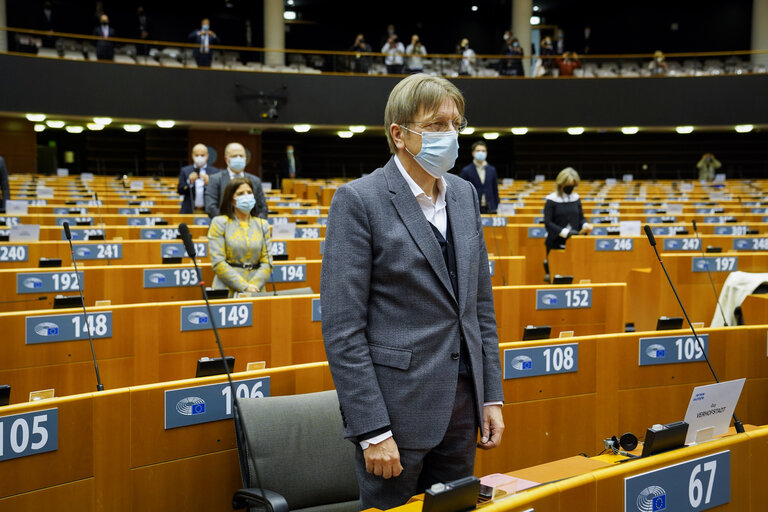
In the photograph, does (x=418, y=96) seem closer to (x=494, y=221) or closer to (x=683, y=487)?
(x=683, y=487)

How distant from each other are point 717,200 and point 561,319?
9.29 m

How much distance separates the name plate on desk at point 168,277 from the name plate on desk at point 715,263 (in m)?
3.90

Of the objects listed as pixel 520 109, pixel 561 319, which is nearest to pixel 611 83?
pixel 520 109

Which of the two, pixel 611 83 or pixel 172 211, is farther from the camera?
pixel 611 83

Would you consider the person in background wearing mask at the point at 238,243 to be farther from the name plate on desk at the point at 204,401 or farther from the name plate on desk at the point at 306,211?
the name plate on desk at the point at 306,211

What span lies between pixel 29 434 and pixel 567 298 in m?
3.35

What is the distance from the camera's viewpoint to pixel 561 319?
4.79m

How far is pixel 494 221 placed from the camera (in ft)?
27.0

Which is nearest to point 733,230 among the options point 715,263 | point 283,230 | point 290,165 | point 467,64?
point 715,263

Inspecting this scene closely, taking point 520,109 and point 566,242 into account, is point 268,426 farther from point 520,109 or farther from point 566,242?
point 520,109

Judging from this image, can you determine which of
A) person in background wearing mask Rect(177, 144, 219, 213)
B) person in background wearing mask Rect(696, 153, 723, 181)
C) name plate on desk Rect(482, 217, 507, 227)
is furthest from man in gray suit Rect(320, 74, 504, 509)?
person in background wearing mask Rect(696, 153, 723, 181)

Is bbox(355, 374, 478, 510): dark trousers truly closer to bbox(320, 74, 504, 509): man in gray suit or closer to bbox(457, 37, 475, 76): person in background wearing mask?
bbox(320, 74, 504, 509): man in gray suit

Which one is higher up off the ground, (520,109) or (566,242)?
(520,109)

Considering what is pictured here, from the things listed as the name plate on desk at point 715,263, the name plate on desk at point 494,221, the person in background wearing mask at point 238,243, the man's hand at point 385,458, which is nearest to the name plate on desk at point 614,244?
the name plate on desk at point 715,263
